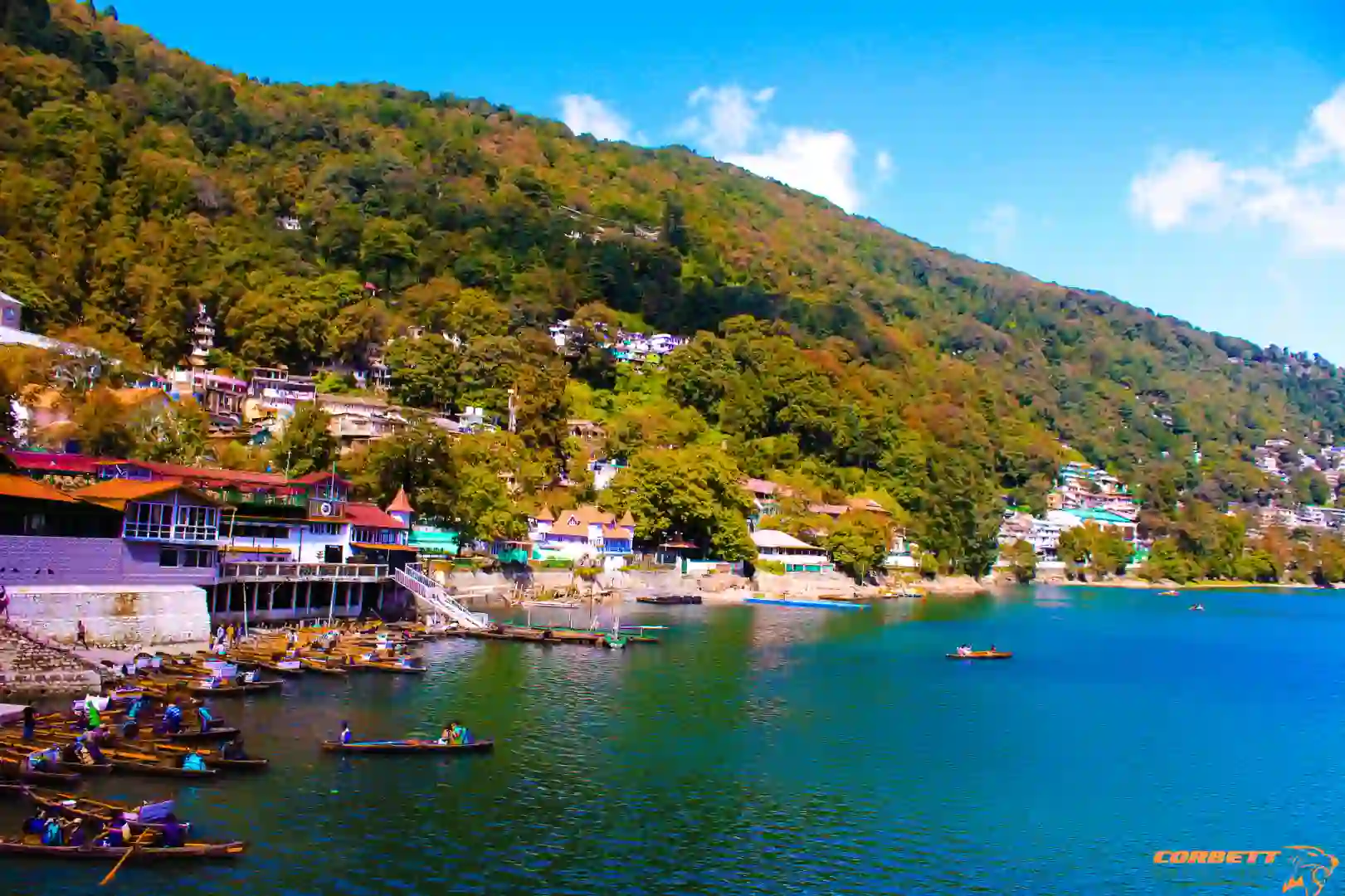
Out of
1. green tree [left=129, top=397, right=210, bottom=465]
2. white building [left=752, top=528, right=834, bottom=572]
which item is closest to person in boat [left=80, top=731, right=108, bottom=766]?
green tree [left=129, top=397, right=210, bottom=465]

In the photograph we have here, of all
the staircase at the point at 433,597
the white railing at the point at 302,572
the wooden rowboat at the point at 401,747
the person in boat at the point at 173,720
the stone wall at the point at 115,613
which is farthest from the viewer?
the staircase at the point at 433,597

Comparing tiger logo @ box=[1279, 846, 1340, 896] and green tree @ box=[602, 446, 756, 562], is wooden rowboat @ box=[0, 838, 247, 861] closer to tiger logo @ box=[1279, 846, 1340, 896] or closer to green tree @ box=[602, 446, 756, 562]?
tiger logo @ box=[1279, 846, 1340, 896]

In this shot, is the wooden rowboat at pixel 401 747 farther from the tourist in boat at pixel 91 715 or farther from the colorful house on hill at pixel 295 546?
the colorful house on hill at pixel 295 546

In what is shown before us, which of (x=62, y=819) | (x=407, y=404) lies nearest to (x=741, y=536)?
(x=407, y=404)

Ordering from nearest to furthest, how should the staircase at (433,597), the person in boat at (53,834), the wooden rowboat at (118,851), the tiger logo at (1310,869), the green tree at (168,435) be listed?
the wooden rowboat at (118,851) < the person in boat at (53,834) < the tiger logo at (1310,869) < the staircase at (433,597) < the green tree at (168,435)

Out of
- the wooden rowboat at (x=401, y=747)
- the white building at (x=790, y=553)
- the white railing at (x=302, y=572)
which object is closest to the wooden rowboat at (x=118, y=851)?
the wooden rowboat at (x=401, y=747)

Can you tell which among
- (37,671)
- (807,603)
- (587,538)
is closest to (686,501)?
(587,538)
